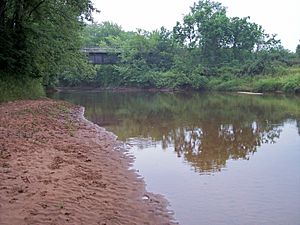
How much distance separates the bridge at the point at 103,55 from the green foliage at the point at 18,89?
41393 millimetres

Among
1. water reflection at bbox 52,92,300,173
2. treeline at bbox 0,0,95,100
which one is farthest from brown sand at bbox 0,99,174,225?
treeline at bbox 0,0,95,100

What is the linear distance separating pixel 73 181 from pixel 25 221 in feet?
8.18

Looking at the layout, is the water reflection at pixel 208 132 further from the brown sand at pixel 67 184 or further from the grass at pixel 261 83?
the grass at pixel 261 83

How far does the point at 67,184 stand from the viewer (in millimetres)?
8086

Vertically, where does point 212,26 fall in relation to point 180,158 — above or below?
above

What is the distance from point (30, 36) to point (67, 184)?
2063 cm

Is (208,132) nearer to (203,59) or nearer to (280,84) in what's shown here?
(280,84)

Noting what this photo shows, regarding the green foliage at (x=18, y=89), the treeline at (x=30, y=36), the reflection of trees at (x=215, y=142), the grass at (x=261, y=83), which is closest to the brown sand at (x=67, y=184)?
the reflection of trees at (x=215, y=142)

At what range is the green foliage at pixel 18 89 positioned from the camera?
24.6 metres

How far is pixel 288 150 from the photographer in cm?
1453

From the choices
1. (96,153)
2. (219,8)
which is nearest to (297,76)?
(219,8)

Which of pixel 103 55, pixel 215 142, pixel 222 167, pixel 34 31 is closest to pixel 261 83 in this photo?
pixel 103 55

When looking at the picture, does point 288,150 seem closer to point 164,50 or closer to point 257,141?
point 257,141

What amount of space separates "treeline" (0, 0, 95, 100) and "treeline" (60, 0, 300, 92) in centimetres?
4538
